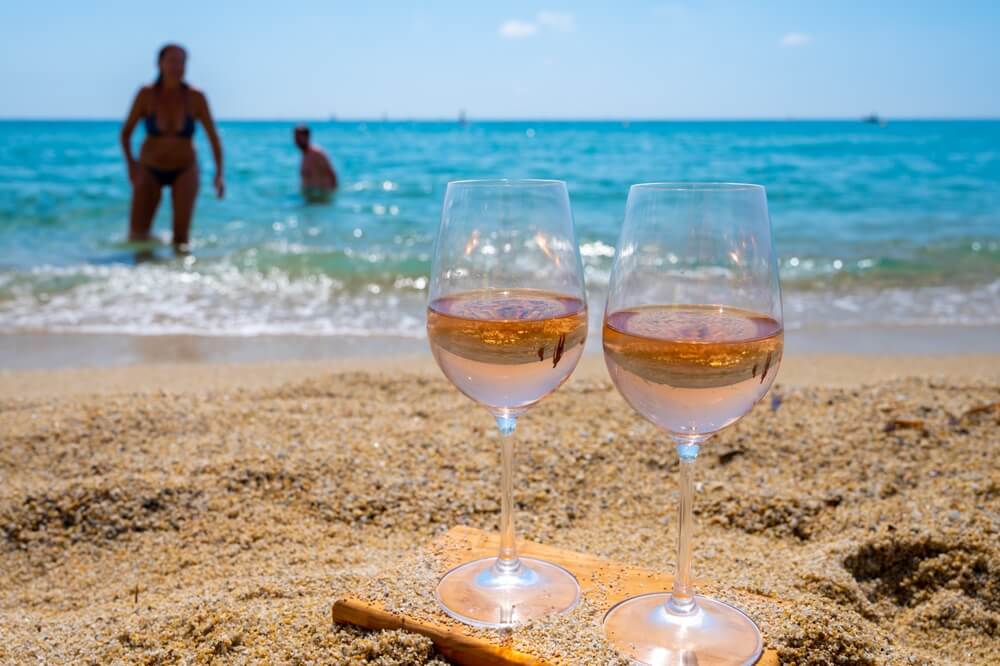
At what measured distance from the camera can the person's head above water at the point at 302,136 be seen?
16156 millimetres

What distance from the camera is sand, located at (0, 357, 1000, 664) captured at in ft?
5.83

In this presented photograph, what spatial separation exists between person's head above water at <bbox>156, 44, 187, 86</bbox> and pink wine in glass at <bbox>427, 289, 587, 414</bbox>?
26.1 ft

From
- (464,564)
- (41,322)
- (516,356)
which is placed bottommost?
(41,322)

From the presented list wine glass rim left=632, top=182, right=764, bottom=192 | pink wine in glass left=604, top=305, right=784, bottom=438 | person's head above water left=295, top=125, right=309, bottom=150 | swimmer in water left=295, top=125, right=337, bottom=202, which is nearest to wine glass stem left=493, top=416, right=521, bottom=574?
pink wine in glass left=604, top=305, right=784, bottom=438

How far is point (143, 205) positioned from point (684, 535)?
991 centimetres

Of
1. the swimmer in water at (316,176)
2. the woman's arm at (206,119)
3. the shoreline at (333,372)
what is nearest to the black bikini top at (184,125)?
the woman's arm at (206,119)

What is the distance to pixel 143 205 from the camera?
33.6ft

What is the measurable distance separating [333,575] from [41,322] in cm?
548

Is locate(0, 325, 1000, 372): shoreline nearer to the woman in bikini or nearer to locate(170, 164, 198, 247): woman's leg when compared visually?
the woman in bikini

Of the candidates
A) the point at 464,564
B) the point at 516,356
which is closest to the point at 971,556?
the point at 464,564

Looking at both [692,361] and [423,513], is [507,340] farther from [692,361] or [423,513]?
[423,513]

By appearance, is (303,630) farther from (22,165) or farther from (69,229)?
(22,165)

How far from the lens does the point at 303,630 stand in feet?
5.62

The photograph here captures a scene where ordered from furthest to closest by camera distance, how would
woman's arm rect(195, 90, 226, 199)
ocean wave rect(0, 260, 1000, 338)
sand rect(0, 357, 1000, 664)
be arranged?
1. woman's arm rect(195, 90, 226, 199)
2. ocean wave rect(0, 260, 1000, 338)
3. sand rect(0, 357, 1000, 664)
